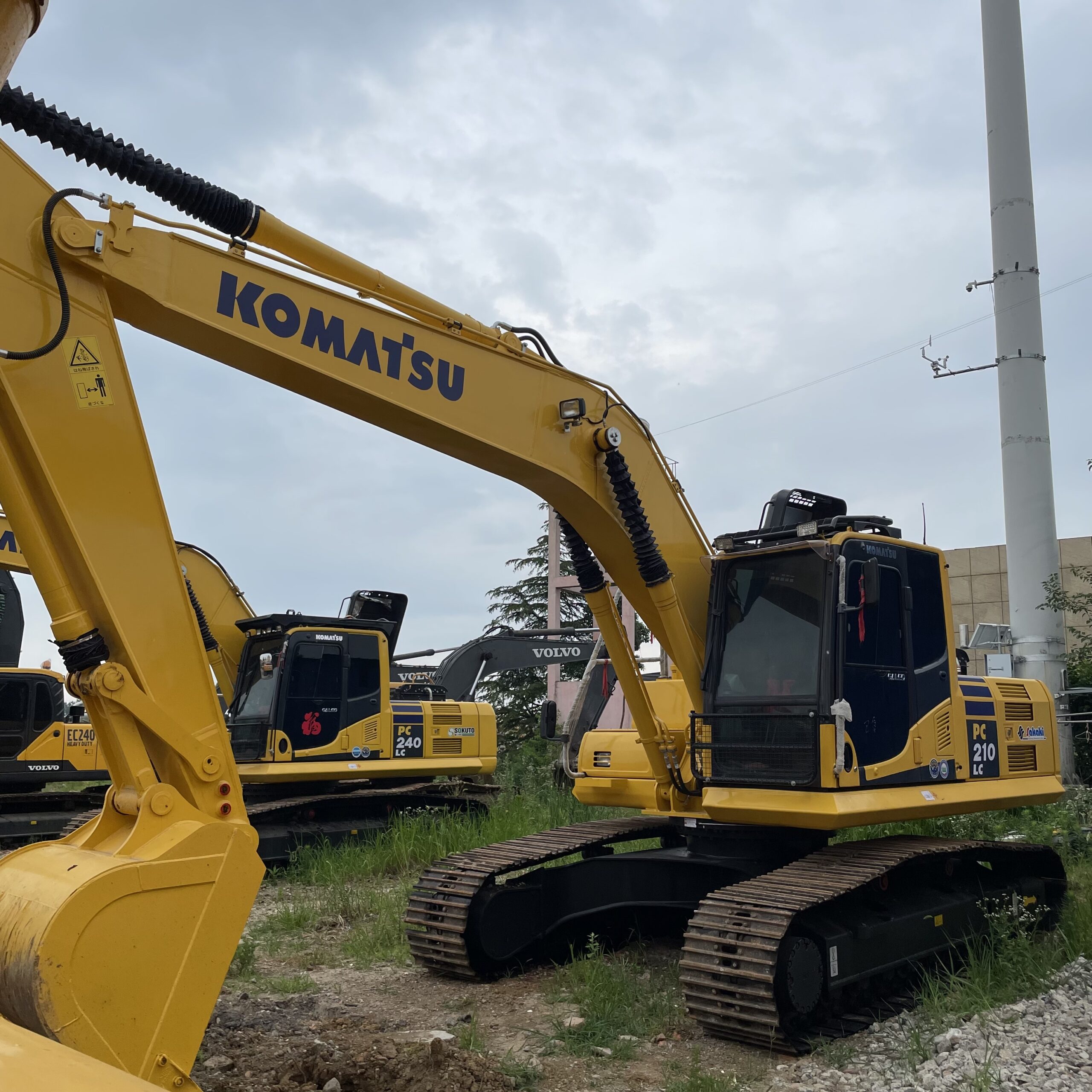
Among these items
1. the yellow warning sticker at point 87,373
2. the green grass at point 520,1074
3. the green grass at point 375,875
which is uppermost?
the yellow warning sticker at point 87,373

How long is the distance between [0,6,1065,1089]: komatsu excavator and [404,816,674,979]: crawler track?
0.03m

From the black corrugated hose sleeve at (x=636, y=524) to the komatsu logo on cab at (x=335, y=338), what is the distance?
1.05 m

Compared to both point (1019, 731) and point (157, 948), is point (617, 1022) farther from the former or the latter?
point (1019, 731)

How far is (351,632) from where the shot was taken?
12.6 meters

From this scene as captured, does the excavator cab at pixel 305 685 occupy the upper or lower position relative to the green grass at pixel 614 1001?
upper

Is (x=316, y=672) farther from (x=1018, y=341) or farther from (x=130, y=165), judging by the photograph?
(x=1018, y=341)

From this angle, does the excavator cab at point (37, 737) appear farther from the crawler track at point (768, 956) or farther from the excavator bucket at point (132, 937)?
the excavator bucket at point (132, 937)

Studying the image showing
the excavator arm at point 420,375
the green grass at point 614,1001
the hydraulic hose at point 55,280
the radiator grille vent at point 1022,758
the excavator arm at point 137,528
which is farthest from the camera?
the radiator grille vent at point 1022,758

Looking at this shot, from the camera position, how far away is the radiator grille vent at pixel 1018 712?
759cm

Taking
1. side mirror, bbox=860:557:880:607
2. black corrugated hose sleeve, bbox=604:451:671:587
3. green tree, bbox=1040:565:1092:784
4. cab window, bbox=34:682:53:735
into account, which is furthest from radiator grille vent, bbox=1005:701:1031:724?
cab window, bbox=34:682:53:735

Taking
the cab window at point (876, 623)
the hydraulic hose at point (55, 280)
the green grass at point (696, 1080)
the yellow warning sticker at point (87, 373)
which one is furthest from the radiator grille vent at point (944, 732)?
the hydraulic hose at point (55, 280)

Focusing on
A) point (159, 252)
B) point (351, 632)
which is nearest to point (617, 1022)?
point (159, 252)

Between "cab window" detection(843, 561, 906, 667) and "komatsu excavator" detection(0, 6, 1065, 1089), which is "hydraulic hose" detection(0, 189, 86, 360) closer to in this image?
"komatsu excavator" detection(0, 6, 1065, 1089)

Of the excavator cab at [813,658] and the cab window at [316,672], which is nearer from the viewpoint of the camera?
the excavator cab at [813,658]
